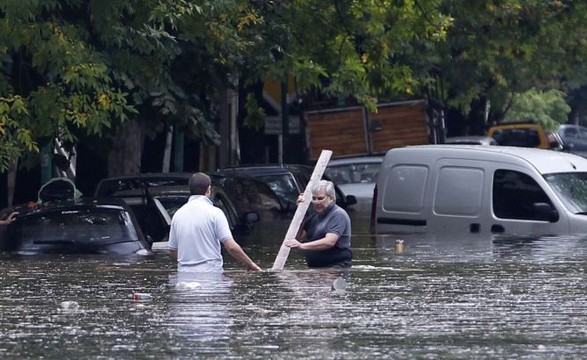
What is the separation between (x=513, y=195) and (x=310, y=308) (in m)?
6.81

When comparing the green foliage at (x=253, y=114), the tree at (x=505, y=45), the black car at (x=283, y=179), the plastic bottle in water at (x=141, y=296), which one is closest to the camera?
the plastic bottle in water at (x=141, y=296)

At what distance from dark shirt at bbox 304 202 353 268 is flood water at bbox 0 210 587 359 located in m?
0.13

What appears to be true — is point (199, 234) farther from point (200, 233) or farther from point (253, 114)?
point (253, 114)

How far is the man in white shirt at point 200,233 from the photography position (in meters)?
13.0

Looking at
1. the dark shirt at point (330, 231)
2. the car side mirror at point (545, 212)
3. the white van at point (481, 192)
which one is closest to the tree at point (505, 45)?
the white van at point (481, 192)

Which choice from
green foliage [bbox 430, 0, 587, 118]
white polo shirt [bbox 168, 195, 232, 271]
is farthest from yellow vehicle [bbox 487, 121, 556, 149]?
white polo shirt [bbox 168, 195, 232, 271]

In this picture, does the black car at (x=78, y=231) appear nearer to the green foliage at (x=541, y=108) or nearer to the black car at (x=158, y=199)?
the black car at (x=158, y=199)

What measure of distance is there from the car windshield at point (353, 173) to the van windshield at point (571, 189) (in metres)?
15.2

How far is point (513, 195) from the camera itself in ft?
60.0

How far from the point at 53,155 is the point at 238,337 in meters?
12.1

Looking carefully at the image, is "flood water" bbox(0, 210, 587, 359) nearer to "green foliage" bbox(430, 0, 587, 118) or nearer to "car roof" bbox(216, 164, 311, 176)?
"green foliage" bbox(430, 0, 587, 118)

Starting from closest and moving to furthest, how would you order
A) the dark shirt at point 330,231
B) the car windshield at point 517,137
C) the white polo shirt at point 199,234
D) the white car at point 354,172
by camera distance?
the white polo shirt at point 199,234 < the dark shirt at point 330,231 < the white car at point 354,172 < the car windshield at point 517,137

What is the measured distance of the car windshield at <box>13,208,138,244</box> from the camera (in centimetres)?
1645

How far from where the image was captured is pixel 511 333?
10.6 m
